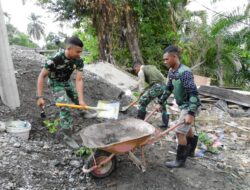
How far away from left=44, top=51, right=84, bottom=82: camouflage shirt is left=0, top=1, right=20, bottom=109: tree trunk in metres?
1.14

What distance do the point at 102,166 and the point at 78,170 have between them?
0.38 meters

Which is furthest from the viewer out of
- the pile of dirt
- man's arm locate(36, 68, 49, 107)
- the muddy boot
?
the pile of dirt

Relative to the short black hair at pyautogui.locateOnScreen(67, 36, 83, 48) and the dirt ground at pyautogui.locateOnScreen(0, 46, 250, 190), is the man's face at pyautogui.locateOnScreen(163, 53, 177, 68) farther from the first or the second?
the dirt ground at pyautogui.locateOnScreen(0, 46, 250, 190)

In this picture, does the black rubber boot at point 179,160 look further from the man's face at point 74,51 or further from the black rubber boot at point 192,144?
the man's face at point 74,51

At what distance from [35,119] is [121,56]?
7838 millimetres

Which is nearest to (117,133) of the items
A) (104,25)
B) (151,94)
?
(151,94)

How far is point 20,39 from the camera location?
37.5 meters

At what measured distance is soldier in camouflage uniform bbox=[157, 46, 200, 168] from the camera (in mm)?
4109

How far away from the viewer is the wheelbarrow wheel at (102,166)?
4.07 metres

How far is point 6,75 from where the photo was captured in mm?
5543

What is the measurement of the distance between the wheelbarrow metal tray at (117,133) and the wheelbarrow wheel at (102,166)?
14cm

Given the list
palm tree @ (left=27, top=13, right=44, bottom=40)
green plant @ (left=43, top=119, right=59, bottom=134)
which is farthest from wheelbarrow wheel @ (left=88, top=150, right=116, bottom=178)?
palm tree @ (left=27, top=13, right=44, bottom=40)

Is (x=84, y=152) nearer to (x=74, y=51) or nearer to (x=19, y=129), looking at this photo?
(x=19, y=129)

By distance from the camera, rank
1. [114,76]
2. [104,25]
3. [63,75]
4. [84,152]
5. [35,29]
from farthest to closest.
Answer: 1. [35,29]
2. [104,25]
3. [114,76]
4. [63,75]
5. [84,152]
